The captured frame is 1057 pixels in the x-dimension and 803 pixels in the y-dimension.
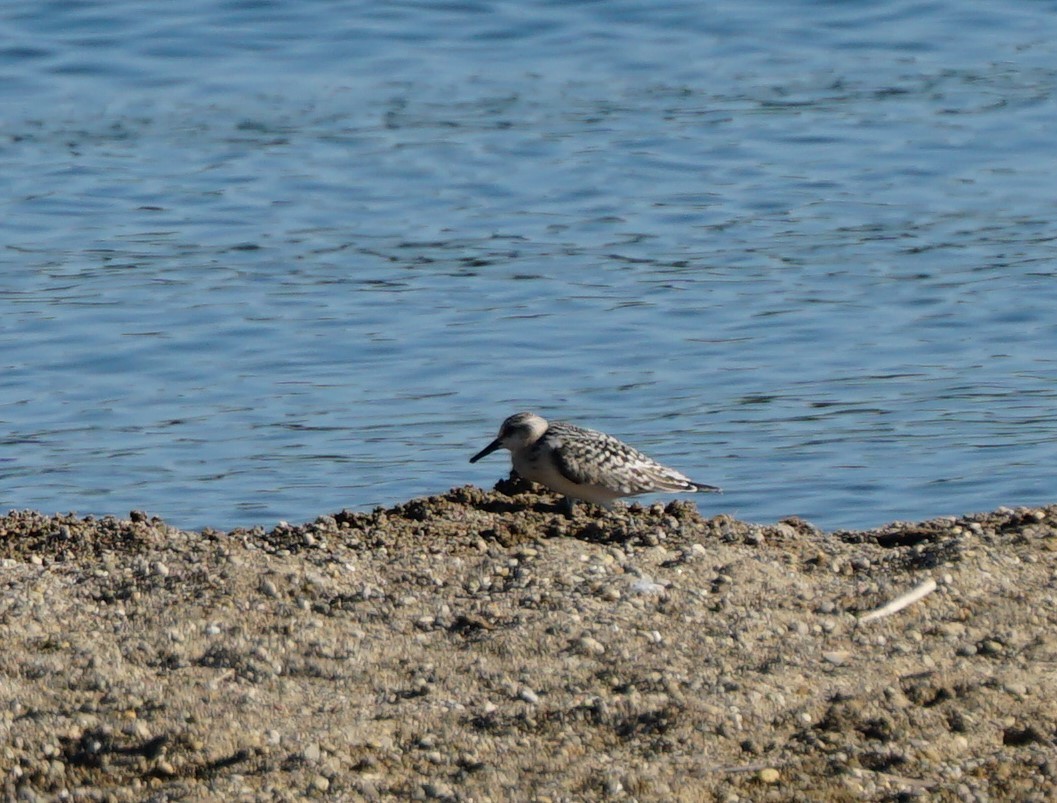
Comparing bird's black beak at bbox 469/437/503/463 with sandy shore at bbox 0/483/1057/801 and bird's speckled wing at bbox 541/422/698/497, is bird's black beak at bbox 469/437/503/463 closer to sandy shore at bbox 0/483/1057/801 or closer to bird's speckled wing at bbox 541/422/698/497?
bird's speckled wing at bbox 541/422/698/497

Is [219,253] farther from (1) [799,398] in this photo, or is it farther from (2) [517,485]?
(2) [517,485]

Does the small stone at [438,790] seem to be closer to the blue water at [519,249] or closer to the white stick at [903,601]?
the white stick at [903,601]

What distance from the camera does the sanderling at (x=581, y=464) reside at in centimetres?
831

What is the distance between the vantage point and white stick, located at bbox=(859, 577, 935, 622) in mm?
6219

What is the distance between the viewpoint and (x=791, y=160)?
16125 millimetres

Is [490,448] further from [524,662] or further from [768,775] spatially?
[768,775]

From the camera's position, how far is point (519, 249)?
13.8 metres

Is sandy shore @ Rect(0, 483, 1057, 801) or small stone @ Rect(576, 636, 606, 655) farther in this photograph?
small stone @ Rect(576, 636, 606, 655)

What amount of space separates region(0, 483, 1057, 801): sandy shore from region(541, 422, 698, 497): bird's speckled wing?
2.56ft

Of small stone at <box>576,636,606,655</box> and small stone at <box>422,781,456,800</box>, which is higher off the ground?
small stone at <box>422,781,456,800</box>

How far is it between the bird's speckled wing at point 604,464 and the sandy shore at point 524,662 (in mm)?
780

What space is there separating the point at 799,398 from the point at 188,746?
6.40 meters

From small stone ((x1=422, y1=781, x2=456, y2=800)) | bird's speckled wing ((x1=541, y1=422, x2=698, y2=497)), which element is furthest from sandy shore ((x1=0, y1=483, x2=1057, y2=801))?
bird's speckled wing ((x1=541, y1=422, x2=698, y2=497))

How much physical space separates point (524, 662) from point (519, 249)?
26.8ft
